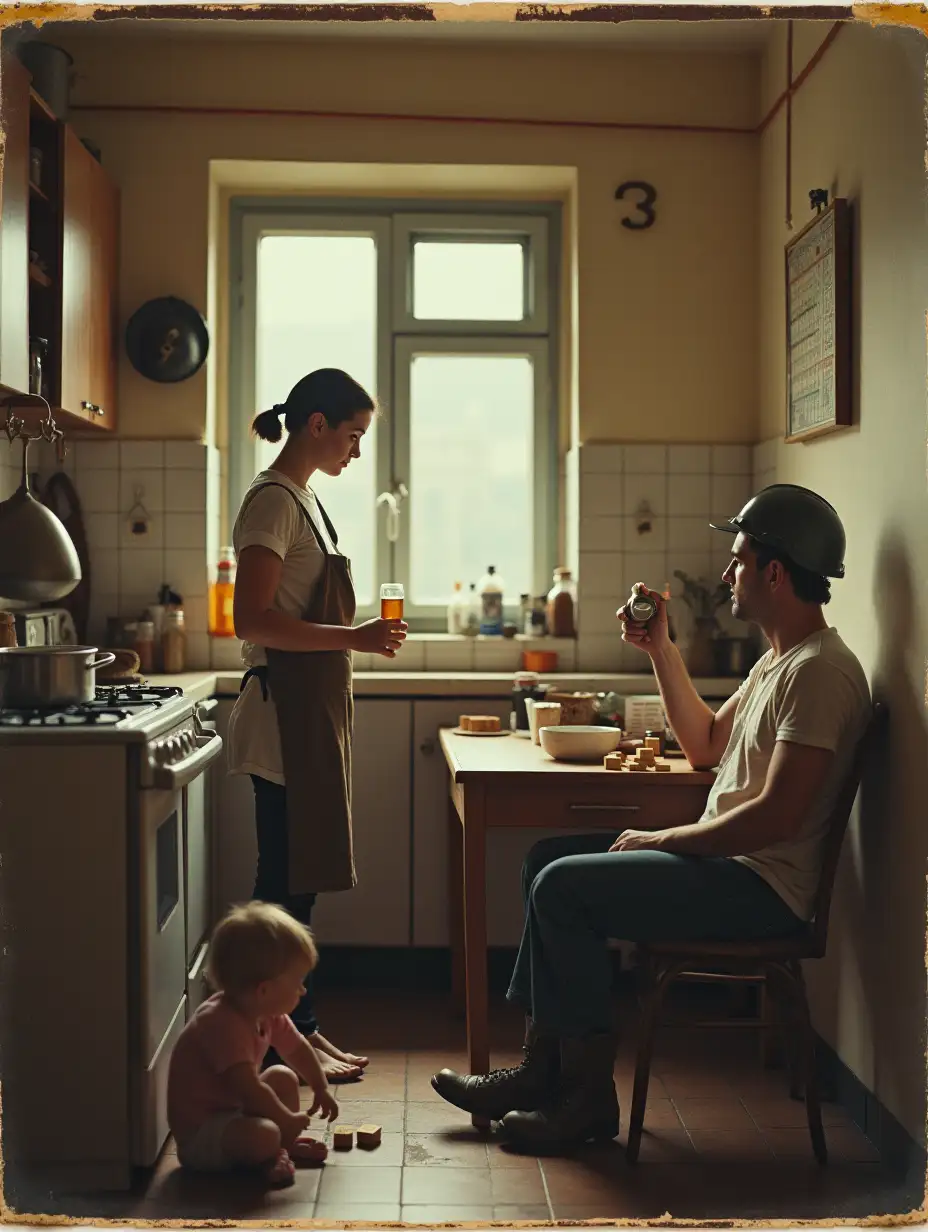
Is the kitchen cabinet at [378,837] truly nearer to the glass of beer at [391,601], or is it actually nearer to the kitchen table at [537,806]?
the glass of beer at [391,601]

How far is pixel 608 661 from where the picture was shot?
12.8 feet

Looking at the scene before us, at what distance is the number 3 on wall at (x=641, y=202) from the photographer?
12.7 feet

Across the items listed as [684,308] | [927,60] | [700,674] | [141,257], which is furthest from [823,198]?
[141,257]

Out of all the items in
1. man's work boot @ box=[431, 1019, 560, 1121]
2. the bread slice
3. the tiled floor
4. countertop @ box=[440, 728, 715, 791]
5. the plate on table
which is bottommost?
the tiled floor

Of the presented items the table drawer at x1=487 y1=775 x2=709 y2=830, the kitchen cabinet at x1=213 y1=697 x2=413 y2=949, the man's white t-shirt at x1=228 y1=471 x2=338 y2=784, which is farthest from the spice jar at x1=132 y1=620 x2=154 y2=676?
the table drawer at x1=487 y1=775 x2=709 y2=830

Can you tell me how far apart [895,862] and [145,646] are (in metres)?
2.22

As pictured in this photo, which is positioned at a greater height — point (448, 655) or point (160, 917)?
point (448, 655)

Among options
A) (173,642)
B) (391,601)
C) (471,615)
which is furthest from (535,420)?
(391,601)

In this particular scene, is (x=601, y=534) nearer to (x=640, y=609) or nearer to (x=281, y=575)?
(x=640, y=609)

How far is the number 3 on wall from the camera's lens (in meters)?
3.87

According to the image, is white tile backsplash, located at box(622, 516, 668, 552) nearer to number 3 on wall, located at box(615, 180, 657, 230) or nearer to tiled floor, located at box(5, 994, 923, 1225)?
number 3 on wall, located at box(615, 180, 657, 230)

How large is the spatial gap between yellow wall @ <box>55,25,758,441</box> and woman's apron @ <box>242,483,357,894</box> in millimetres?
1322

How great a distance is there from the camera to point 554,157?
12.7 feet

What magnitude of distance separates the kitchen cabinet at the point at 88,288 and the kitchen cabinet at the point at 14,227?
0.33 meters
